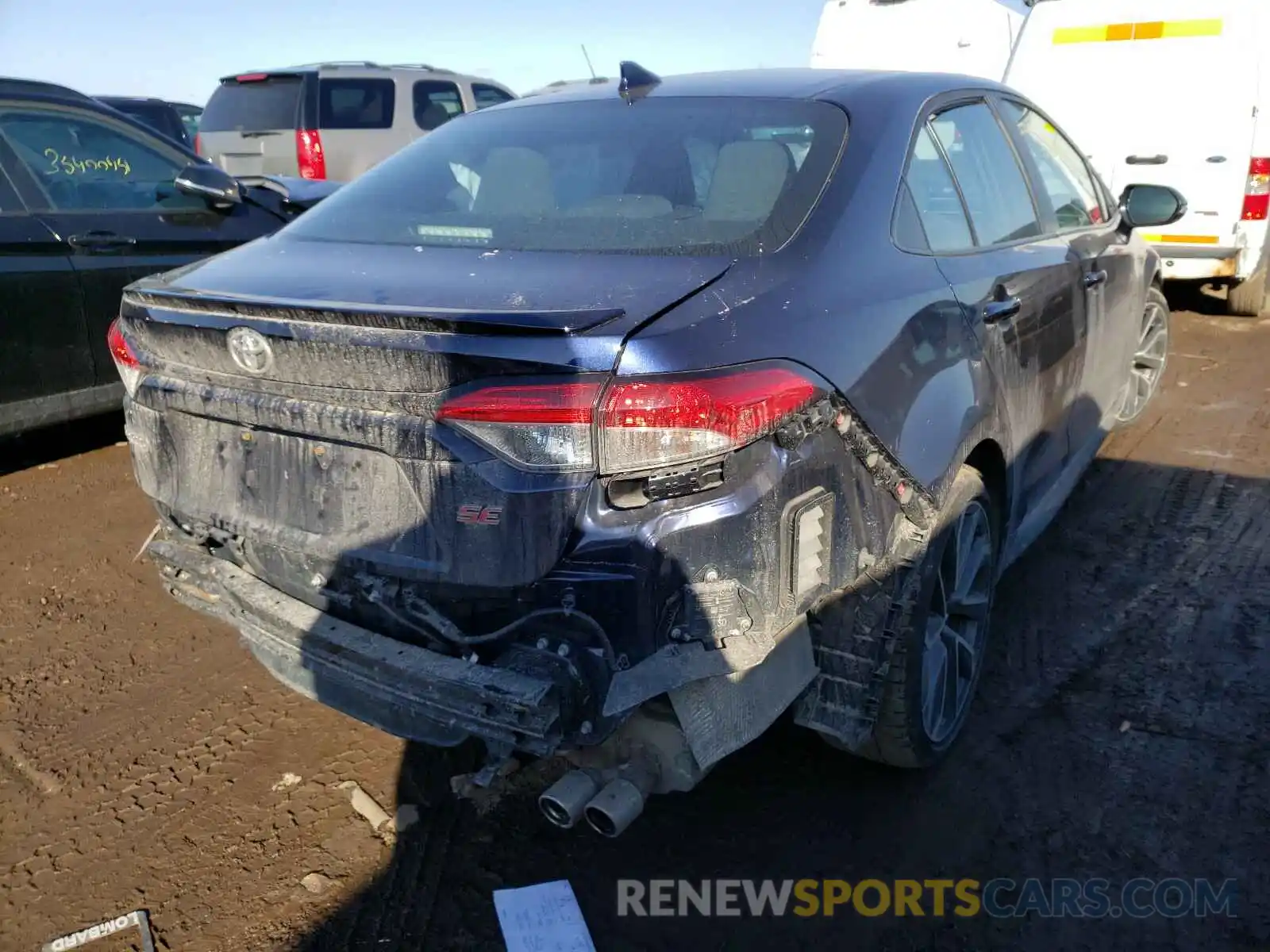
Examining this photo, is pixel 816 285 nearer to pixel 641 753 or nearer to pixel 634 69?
pixel 641 753

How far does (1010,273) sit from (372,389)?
6.32 ft

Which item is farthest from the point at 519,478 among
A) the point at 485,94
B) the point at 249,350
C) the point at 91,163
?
the point at 485,94

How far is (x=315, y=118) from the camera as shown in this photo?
9.59 meters

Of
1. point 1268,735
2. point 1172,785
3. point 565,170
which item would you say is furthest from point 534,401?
point 1268,735

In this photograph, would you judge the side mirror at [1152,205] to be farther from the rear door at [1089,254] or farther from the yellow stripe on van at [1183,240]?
the yellow stripe on van at [1183,240]

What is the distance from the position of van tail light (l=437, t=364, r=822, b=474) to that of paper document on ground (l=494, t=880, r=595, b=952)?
1.14 metres

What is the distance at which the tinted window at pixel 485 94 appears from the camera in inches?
433

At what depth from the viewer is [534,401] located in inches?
74.7

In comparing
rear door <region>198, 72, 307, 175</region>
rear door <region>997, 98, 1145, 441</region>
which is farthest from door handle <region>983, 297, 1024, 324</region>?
rear door <region>198, 72, 307, 175</region>

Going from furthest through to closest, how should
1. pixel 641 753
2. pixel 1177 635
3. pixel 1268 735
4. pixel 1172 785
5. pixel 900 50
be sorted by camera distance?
pixel 900 50 → pixel 1177 635 → pixel 1268 735 → pixel 1172 785 → pixel 641 753

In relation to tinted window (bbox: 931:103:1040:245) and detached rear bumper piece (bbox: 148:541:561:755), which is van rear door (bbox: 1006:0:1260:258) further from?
detached rear bumper piece (bbox: 148:541:561:755)

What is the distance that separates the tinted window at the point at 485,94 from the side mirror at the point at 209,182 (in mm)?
6238

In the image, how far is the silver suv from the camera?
964cm

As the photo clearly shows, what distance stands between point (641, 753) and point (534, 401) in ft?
2.57
